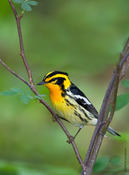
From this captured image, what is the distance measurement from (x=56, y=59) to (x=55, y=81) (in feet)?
6.59

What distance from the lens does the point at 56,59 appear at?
18.7 feet

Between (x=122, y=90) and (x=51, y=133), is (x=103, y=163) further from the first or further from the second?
(x=122, y=90)

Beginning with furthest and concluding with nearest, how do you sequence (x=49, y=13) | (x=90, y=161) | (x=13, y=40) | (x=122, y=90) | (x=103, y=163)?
(x=122, y=90) → (x=49, y=13) → (x=13, y=40) → (x=103, y=163) → (x=90, y=161)

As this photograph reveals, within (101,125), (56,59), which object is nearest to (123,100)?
(101,125)

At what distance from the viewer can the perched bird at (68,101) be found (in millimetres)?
3752

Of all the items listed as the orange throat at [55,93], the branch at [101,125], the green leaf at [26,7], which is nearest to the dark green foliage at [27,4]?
the green leaf at [26,7]

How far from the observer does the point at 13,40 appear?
5898 millimetres

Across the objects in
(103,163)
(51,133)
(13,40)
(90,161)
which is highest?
(13,40)

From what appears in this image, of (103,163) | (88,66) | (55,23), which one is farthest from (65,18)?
(103,163)

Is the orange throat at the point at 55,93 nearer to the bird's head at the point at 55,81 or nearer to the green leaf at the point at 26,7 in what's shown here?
the bird's head at the point at 55,81

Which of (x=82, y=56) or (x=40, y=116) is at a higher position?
(x=82, y=56)

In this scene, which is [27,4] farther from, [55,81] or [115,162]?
[55,81]

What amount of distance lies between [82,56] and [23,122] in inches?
53.2

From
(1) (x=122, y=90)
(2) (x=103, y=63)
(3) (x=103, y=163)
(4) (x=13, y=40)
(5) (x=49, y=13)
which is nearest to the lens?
(3) (x=103, y=163)
